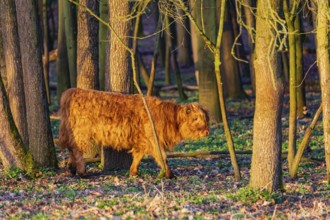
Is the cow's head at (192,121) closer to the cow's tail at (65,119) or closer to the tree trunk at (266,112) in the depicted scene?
the cow's tail at (65,119)

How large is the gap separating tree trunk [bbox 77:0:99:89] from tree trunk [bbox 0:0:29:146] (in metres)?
1.13

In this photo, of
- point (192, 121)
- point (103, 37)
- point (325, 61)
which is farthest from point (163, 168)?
point (103, 37)

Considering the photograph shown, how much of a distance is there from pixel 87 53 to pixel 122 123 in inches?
79.0

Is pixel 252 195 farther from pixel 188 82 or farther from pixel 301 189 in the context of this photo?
pixel 188 82

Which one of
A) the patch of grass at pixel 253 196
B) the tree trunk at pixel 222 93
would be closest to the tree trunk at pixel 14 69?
the tree trunk at pixel 222 93

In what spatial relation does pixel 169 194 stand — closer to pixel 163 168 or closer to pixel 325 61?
pixel 163 168

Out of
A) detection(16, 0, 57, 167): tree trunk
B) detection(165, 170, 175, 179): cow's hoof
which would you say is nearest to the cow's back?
detection(16, 0, 57, 167): tree trunk

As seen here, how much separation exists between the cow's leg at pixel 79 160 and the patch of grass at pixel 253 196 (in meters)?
3.47

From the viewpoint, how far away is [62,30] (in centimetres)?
2439

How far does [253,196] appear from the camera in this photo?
1135 cm

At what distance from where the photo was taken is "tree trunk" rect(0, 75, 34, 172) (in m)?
13.6

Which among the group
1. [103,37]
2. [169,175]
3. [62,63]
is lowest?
[169,175]

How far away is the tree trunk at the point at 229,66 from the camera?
85.4 feet

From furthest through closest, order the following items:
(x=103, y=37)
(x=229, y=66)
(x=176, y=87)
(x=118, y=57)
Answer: (x=176, y=87) < (x=229, y=66) < (x=103, y=37) < (x=118, y=57)
